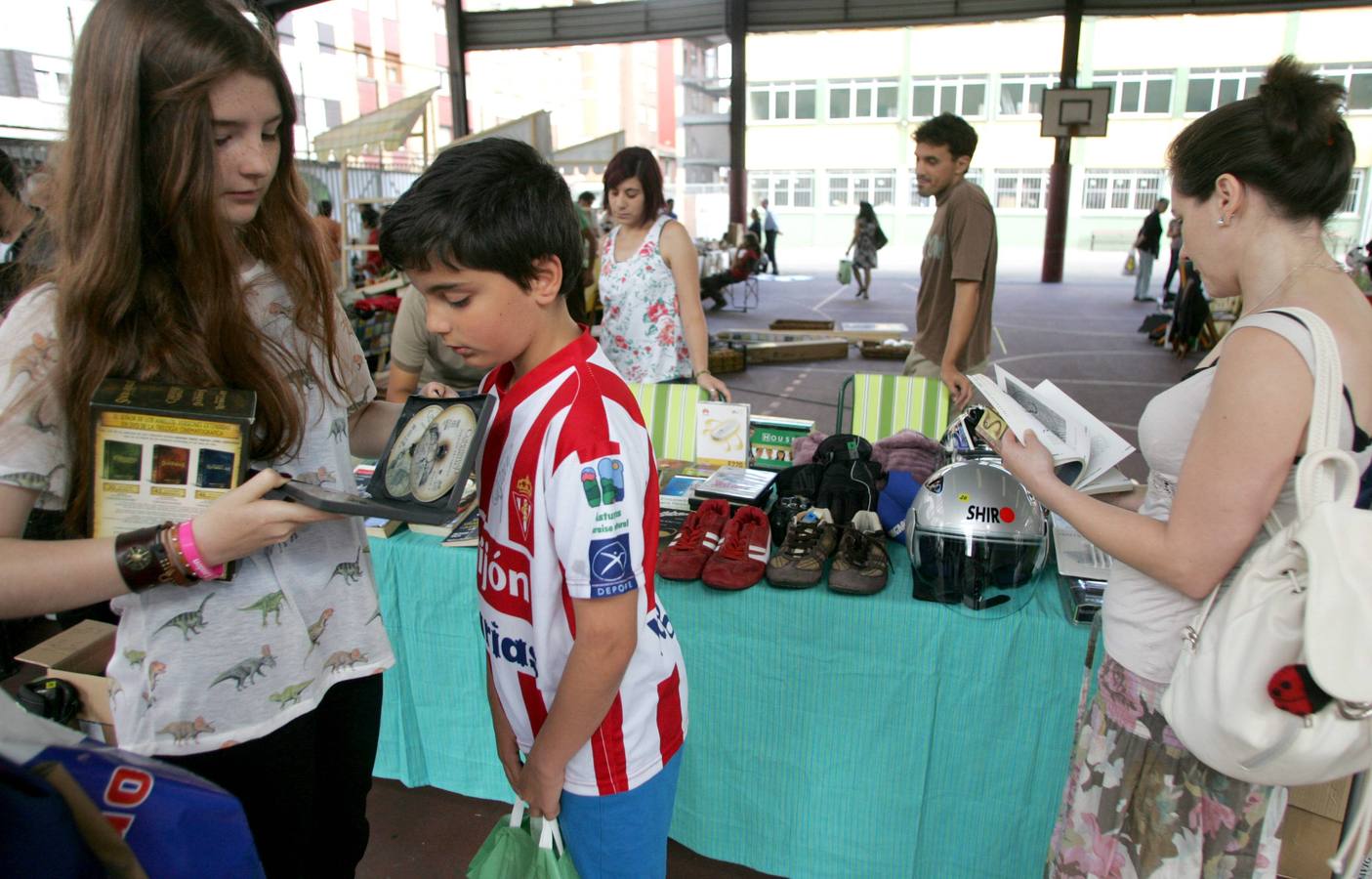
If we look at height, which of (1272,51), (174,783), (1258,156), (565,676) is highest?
(1272,51)

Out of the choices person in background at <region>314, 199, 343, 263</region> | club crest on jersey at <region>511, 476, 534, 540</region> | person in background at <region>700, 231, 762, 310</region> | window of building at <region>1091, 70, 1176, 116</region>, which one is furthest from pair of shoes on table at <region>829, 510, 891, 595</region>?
window of building at <region>1091, 70, 1176, 116</region>

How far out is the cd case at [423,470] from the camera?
0.93 metres

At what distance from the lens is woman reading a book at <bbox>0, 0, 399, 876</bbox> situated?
0.88 m

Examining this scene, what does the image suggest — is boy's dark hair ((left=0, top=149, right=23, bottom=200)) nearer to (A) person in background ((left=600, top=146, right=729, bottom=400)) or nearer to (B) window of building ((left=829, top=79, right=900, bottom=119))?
(A) person in background ((left=600, top=146, right=729, bottom=400))

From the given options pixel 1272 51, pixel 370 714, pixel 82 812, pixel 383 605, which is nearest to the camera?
pixel 82 812

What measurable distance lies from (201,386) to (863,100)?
28171 millimetres

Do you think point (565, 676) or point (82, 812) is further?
point (565, 676)

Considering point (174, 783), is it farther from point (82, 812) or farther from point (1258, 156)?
point (1258, 156)

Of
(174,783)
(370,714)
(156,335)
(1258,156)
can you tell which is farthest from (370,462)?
(1258,156)

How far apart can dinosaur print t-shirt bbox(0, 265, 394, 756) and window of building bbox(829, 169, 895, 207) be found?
28.4 meters

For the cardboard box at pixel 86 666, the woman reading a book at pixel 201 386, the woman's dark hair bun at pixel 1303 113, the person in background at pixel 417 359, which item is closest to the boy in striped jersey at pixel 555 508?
the woman reading a book at pixel 201 386

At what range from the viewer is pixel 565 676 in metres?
0.99

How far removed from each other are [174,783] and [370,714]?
2.39ft

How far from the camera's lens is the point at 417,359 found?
2.85 meters
